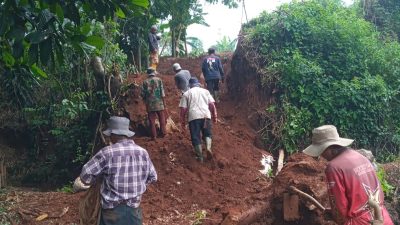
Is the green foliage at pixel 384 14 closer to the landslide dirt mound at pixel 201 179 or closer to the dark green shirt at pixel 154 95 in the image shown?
the landslide dirt mound at pixel 201 179

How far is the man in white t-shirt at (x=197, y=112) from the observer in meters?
8.64

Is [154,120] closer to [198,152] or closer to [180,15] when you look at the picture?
[198,152]

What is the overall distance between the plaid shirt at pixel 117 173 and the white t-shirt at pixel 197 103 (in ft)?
13.2

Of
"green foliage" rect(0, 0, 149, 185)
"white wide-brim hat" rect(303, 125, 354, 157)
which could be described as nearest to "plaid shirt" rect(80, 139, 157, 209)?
"green foliage" rect(0, 0, 149, 185)

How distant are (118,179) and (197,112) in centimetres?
425

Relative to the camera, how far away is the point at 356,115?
11.4 meters

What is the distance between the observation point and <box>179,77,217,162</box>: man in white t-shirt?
864 cm

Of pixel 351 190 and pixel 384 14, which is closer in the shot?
pixel 351 190

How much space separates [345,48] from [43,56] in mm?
10720

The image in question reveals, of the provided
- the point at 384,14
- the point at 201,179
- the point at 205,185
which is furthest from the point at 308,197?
the point at 384,14

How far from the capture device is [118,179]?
14.7ft

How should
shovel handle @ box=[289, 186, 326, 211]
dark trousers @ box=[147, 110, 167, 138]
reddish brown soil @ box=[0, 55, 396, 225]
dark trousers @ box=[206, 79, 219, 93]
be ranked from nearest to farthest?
shovel handle @ box=[289, 186, 326, 211] → reddish brown soil @ box=[0, 55, 396, 225] → dark trousers @ box=[147, 110, 167, 138] → dark trousers @ box=[206, 79, 219, 93]

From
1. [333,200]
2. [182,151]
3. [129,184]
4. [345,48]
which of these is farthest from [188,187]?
[345,48]

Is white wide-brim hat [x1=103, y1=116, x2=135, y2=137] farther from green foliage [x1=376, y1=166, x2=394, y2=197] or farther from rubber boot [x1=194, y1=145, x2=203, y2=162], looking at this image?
green foliage [x1=376, y1=166, x2=394, y2=197]
